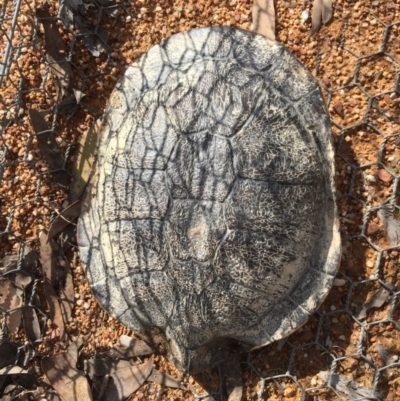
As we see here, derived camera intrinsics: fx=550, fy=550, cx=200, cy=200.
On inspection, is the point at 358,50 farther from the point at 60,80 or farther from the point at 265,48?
the point at 60,80

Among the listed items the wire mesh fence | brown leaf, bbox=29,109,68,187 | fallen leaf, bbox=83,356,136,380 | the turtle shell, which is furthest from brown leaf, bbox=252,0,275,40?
fallen leaf, bbox=83,356,136,380

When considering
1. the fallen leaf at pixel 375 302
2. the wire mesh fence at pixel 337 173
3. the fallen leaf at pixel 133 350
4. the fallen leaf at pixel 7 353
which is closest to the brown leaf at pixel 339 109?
the wire mesh fence at pixel 337 173

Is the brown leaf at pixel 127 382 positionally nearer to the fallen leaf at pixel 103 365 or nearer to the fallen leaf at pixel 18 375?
the fallen leaf at pixel 103 365

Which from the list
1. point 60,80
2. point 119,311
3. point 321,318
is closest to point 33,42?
point 60,80

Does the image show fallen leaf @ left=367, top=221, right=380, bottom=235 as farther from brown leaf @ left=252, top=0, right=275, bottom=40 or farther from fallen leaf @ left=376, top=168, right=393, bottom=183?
brown leaf @ left=252, top=0, right=275, bottom=40

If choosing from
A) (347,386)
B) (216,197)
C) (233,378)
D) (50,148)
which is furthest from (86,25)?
(347,386)

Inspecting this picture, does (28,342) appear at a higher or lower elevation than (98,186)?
lower
